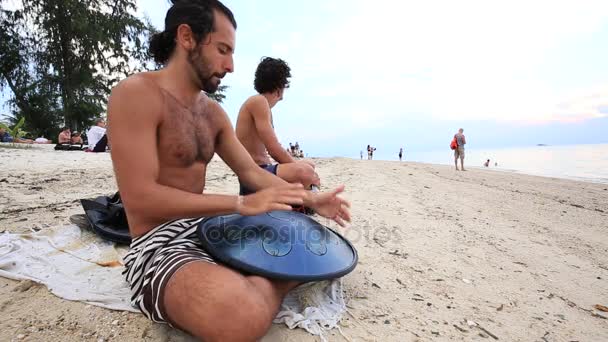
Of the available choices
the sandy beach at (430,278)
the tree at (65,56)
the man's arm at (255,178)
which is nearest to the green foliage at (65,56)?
the tree at (65,56)

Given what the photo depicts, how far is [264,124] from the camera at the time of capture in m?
3.38

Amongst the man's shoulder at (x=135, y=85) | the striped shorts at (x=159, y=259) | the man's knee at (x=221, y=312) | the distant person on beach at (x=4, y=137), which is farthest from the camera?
the distant person on beach at (x=4, y=137)

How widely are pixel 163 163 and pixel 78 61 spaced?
1801cm

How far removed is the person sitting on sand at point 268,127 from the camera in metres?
3.18

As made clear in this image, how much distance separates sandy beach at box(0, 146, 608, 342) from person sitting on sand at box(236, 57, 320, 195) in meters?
0.91

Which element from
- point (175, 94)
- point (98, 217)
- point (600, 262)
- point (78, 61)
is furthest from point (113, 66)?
point (600, 262)

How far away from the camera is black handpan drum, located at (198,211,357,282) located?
5.38 feet

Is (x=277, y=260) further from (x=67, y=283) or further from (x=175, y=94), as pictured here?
(x=67, y=283)

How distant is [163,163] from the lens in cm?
180

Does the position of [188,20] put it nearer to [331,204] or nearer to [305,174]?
[331,204]

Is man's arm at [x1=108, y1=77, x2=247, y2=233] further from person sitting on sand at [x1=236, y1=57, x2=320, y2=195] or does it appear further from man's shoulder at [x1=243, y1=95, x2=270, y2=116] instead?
man's shoulder at [x1=243, y1=95, x2=270, y2=116]

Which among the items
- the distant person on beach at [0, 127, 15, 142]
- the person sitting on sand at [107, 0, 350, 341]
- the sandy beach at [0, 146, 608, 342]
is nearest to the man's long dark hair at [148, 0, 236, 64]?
the person sitting on sand at [107, 0, 350, 341]

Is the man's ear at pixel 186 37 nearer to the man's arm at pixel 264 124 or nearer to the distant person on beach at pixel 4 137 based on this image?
the man's arm at pixel 264 124

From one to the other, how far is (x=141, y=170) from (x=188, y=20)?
34.6 inches
